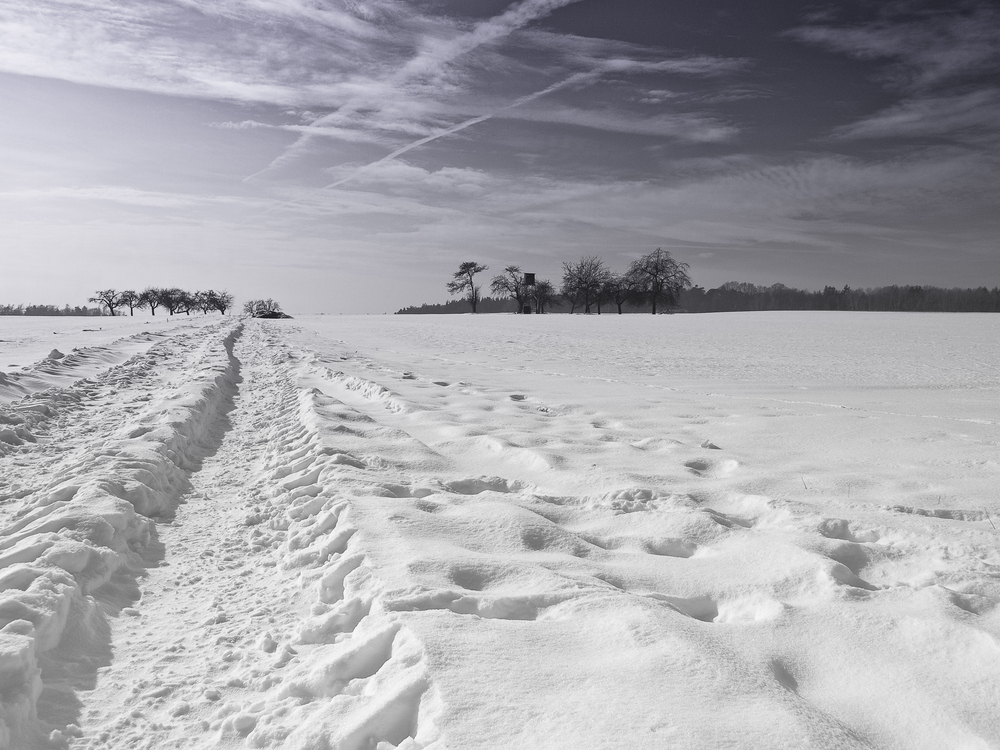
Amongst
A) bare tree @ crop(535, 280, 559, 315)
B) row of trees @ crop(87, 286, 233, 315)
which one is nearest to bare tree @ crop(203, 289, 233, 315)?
row of trees @ crop(87, 286, 233, 315)

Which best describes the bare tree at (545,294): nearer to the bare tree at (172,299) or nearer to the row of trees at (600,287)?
the row of trees at (600,287)

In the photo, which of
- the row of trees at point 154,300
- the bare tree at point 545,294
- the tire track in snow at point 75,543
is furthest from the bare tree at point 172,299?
the tire track in snow at point 75,543

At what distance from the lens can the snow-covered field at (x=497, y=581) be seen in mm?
1794

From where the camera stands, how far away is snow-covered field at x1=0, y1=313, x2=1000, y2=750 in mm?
1794

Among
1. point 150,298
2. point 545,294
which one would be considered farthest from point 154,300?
point 545,294

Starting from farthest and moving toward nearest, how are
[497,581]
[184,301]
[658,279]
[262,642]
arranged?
[184,301], [658,279], [497,581], [262,642]

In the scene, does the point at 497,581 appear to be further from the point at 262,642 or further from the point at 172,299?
the point at 172,299

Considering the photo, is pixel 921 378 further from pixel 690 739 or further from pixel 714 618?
pixel 690 739

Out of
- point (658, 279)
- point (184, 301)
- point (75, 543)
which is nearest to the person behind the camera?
point (75, 543)

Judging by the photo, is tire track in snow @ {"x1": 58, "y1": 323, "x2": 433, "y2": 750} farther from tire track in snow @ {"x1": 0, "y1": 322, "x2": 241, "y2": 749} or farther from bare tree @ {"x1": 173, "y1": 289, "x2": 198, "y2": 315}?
bare tree @ {"x1": 173, "y1": 289, "x2": 198, "y2": 315}

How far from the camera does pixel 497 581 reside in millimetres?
2607

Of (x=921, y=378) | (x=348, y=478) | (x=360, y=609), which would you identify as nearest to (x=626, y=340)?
(x=921, y=378)

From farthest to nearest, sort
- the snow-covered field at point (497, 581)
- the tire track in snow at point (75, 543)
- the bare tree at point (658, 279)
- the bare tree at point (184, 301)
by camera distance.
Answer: the bare tree at point (184, 301) < the bare tree at point (658, 279) < the tire track in snow at point (75, 543) < the snow-covered field at point (497, 581)

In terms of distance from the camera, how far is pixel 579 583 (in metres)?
2.51
